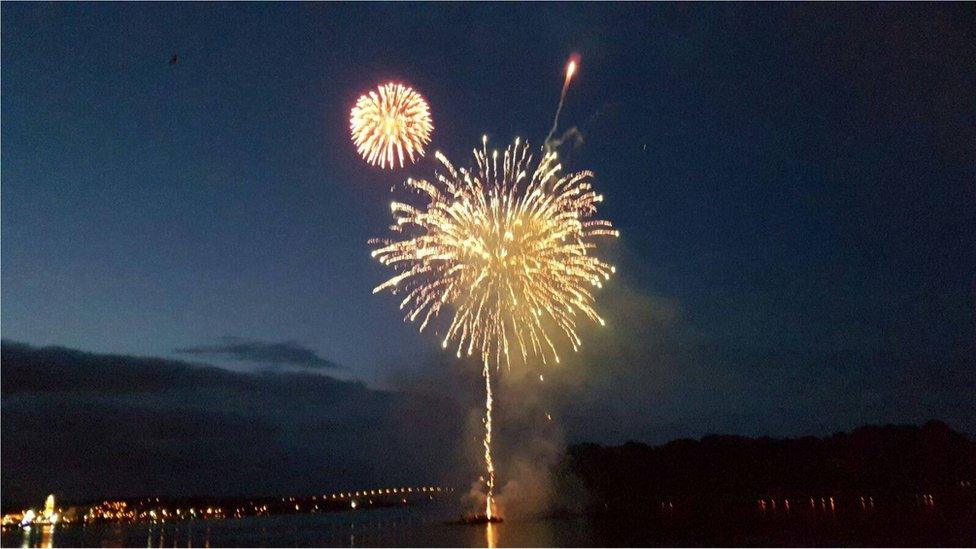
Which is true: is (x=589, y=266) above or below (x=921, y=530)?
above

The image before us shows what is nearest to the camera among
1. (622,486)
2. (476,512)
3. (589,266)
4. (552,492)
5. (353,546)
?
(589,266)

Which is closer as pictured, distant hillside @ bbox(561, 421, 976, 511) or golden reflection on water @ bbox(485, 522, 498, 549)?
golden reflection on water @ bbox(485, 522, 498, 549)

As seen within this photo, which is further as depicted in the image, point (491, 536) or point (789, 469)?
point (789, 469)

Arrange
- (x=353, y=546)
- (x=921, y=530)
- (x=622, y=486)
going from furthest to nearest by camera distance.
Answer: (x=622, y=486), (x=353, y=546), (x=921, y=530)

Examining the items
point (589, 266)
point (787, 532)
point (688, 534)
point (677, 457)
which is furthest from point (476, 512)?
point (677, 457)

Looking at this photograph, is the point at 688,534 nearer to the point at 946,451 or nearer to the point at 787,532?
the point at 787,532

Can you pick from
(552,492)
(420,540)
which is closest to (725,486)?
(552,492)

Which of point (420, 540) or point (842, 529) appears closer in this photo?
point (842, 529)

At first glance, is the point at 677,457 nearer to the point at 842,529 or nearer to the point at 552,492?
the point at 552,492

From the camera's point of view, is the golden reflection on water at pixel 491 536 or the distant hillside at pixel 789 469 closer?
the golden reflection on water at pixel 491 536
